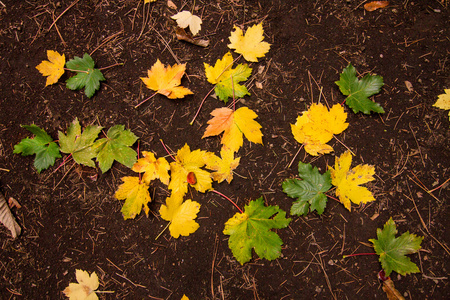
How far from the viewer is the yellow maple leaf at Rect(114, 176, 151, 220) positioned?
6.40 ft

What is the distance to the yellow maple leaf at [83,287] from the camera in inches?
76.4

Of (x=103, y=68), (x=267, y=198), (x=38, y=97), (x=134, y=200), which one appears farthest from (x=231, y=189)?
(x=38, y=97)

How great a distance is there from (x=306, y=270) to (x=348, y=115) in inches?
49.3

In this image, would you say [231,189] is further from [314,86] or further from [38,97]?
[38,97]

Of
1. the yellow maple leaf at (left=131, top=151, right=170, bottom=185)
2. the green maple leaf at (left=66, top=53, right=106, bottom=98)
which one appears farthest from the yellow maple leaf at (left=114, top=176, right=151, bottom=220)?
the green maple leaf at (left=66, top=53, right=106, bottom=98)

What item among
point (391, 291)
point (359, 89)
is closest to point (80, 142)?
point (359, 89)

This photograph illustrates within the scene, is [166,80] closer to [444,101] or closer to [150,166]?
[150,166]

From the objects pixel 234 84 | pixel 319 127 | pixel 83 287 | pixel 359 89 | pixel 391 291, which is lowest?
pixel 391 291

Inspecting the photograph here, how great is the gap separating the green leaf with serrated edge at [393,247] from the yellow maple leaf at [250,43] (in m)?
1.62

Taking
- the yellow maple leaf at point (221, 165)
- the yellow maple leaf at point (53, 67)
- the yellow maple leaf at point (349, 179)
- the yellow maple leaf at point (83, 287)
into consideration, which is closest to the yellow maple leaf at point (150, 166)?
the yellow maple leaf at point (221, 165)

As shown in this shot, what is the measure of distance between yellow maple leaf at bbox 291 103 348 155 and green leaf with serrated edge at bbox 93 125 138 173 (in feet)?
4.09

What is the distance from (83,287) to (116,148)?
3.54ft

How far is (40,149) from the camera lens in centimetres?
200

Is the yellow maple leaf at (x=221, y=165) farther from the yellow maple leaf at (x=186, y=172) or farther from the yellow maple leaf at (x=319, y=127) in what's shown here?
the yellow maple leaf at (x=319, y=127)
